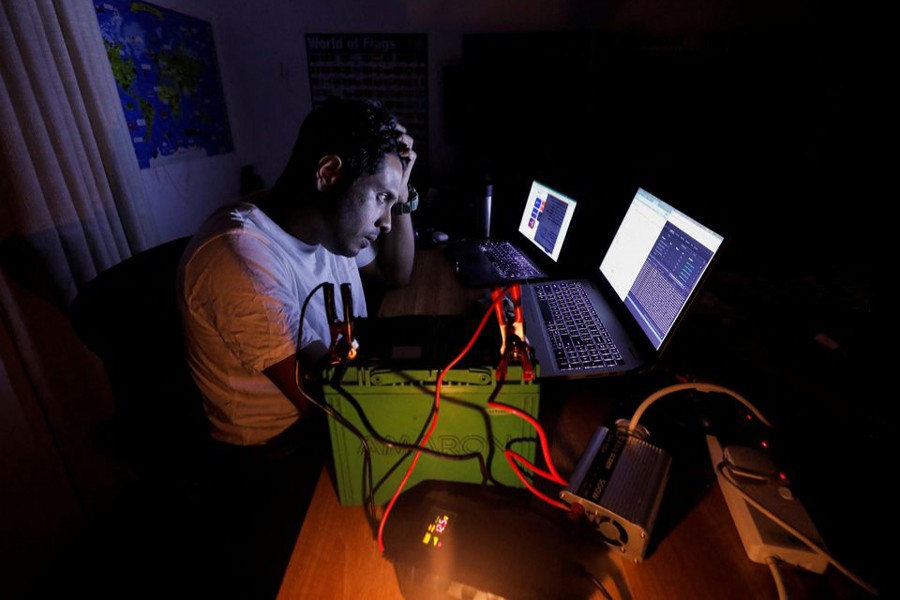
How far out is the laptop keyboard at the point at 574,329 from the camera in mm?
1064

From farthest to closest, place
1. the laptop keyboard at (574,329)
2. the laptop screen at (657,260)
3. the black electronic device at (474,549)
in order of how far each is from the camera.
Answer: the laptop keyboard at (574,329), the laptop screen at (657,260), the black electronic device at (474,549)

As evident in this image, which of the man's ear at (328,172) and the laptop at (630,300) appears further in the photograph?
the man's ear at (328,172)

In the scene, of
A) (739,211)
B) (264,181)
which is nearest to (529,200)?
(739,211)

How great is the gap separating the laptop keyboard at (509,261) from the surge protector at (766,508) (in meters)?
1.04

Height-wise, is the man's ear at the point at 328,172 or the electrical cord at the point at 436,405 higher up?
the man's ear at the point at 328,172

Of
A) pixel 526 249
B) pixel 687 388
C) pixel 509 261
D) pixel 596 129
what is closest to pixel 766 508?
pixel 687 388

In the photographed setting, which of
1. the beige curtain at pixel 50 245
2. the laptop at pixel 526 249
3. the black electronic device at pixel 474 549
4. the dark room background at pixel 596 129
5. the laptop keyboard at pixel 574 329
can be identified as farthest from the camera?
the laptop at pixel 526 249

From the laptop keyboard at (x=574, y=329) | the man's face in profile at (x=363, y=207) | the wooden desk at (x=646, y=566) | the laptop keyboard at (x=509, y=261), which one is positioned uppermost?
the man's face in profile at (x=363, y=207)

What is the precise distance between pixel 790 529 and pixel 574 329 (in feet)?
2.15

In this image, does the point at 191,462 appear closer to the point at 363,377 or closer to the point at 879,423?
the point at 363,377

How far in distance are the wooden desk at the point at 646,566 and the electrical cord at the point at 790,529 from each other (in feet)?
0.19

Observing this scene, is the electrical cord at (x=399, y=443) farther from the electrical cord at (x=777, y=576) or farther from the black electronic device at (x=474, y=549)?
the electrical cord at (x=777, y=576)

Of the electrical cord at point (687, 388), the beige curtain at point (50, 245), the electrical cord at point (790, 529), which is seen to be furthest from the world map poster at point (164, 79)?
the electrical cord at point (790, 529)

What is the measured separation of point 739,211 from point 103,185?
2610mm
